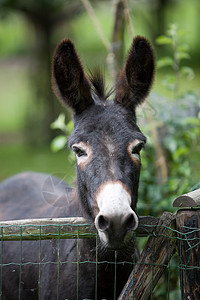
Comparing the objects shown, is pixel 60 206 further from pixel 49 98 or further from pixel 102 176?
pixel 49 98

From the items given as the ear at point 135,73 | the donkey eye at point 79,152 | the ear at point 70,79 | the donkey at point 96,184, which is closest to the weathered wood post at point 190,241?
the donkey at point 96,184

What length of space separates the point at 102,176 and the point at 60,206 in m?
1.20

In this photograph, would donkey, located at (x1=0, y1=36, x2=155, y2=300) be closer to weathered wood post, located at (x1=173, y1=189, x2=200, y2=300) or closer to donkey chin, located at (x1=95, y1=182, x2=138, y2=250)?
donkey chin, located at (x1=95, y1=182, x2=138, y2=250)

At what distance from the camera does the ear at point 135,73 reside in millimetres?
3811

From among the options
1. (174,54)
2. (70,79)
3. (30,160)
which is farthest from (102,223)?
(30,160)

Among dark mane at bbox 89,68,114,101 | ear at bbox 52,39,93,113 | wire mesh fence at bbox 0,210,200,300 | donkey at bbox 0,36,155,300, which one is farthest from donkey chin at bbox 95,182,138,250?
dark mane at bbox 89,68,114,101

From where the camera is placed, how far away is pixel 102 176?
3.19 m

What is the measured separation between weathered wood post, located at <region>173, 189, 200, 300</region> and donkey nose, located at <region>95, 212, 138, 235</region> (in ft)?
1.34

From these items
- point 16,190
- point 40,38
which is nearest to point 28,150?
point 40,38

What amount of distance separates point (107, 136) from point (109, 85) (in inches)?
50.1

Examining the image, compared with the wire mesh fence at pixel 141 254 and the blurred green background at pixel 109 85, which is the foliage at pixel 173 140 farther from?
the wire mesh fence at pixel 141 254

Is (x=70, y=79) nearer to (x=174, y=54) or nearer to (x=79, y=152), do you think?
(x=79, y=152)

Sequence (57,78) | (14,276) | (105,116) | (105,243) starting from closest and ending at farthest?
1. (105,243)
2. (105,116)
3. (57,78)
4. (14,276)

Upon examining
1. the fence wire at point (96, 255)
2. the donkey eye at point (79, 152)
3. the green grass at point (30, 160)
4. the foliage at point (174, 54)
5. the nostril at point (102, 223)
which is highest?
the foliage at point (174, 54)
